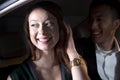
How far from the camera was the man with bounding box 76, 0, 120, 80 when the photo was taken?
1.74 metres

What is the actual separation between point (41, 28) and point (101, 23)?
0.51 meters

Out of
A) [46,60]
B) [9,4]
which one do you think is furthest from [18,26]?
[9,4]

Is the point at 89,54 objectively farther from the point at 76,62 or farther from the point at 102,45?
the point at 76,62

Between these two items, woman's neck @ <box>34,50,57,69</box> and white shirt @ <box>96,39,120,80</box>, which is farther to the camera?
Result: white shirt @ <box>96,39,120,80</box>

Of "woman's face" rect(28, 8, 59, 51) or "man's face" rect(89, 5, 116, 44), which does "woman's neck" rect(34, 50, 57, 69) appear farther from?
"man's face" rect(89, 5, 116, 44)

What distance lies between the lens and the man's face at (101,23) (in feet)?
5.77

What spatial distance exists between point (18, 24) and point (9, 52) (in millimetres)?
256

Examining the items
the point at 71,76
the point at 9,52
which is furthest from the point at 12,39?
the point at 71,76

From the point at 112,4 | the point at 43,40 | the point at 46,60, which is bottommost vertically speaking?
the point at 46,60

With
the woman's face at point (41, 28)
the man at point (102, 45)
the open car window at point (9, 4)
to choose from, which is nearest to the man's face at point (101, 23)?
the man at point (102, 45)

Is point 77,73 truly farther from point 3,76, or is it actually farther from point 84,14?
point 84,14

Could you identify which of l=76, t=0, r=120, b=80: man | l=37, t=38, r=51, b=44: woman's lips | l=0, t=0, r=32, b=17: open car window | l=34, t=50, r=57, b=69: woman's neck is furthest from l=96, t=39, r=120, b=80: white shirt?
→ l=0, t=0, r=32, b=17: open car window

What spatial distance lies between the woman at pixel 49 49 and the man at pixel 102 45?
222 mm

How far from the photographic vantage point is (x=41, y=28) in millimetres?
1423
